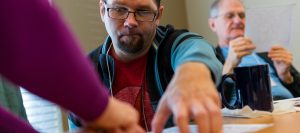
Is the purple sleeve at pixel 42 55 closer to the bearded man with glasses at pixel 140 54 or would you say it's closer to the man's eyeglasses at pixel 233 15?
the bearded man with glasses at pixel 140 54

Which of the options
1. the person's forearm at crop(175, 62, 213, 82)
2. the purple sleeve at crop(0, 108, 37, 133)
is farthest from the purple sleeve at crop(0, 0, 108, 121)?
the person's forearm at crop(175, 62, 213, 82)

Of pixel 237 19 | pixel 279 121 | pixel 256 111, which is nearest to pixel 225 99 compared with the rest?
pixel 256 111

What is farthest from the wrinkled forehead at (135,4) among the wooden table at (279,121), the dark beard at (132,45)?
the wooden table at (279,121)

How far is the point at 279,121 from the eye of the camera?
86cm

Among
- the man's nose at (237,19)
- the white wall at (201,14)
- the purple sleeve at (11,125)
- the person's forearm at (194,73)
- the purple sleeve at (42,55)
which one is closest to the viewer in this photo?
the purple sleeve at (42,55)

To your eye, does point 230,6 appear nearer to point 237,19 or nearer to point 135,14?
point 237,19

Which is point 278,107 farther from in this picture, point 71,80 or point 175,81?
point 71,80

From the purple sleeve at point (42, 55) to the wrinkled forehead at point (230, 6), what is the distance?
1802 millimetres

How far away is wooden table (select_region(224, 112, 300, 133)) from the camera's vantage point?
74 cm

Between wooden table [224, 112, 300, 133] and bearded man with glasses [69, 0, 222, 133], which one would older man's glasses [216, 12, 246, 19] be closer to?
bearded man with glasses [69, 0, 222, 133]

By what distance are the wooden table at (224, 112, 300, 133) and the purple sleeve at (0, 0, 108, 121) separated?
1.63 ft

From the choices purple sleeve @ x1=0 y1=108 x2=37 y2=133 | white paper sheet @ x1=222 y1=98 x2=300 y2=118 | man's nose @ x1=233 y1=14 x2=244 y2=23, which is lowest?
white paper sheet @ x1=222 y1=98 x2=300 y2=118

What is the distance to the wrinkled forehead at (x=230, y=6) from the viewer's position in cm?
206

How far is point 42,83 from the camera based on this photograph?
0.34 m
